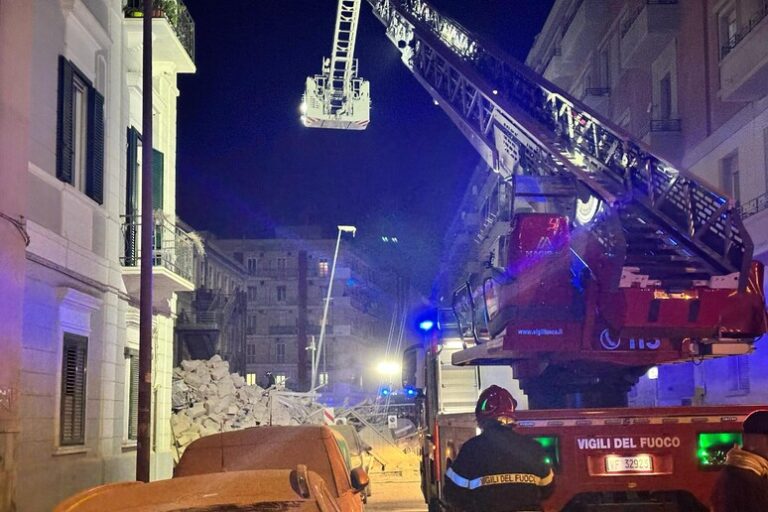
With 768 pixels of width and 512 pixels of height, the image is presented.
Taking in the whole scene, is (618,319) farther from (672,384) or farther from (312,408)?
(312,408)

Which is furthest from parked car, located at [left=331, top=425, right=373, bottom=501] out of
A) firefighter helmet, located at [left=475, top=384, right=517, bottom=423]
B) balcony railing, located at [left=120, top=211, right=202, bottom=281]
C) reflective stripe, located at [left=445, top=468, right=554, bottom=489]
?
reflective stripe, located at [left=445, top=468, right=554, bottom=489]

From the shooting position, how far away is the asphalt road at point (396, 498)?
15430 mm

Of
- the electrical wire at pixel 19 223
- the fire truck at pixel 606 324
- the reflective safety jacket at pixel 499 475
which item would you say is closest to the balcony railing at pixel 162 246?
the electrical wire at pixel 19 223

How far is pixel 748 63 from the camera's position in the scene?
48.2ft

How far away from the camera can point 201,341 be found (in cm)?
3784

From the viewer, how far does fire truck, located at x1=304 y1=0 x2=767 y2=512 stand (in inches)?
265

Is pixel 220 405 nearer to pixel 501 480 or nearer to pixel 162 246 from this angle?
pixel 162 246

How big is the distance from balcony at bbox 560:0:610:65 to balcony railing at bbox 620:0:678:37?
8.11 ft

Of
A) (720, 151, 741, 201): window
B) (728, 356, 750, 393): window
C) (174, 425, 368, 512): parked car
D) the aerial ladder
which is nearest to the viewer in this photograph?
the aerial ladder

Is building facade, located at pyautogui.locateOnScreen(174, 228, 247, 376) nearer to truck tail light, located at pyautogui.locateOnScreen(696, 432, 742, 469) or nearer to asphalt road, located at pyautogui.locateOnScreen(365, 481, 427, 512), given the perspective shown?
asphalt road, located at pyautogui.locateOnScreen(365, 481, 427, 512)

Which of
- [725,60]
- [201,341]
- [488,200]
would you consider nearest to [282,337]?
[201,341]

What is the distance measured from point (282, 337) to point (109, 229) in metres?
61.9

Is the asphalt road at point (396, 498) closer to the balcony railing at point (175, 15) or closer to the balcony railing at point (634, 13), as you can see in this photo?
the balcony railing at point (175, 15)

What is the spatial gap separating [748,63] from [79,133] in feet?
35.3
